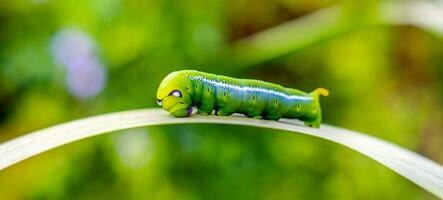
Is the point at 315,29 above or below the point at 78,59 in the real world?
above

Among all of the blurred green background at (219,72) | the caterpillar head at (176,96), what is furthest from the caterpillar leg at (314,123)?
the blurred green background at (219,72)

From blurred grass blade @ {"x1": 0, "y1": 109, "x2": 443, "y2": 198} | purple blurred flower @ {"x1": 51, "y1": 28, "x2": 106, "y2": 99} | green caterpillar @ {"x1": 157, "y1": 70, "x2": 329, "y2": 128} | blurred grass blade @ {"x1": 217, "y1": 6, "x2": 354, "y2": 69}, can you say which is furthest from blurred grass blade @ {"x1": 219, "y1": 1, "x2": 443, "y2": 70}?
blurred grass blade @ {"x1": 0, "y1": 109, "x2": 443, "y2": 198}

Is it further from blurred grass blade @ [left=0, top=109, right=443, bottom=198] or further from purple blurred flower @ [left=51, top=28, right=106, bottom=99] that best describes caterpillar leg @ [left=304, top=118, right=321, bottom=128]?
purple blurred flower @ [left=51, top=28, right=106, bottom=99]

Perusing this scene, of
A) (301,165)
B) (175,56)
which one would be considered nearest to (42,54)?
(175,56)

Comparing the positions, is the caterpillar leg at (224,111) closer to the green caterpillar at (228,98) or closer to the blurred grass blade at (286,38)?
the green caterpillar at (228,98)

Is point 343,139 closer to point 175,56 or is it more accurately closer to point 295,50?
point 175,56

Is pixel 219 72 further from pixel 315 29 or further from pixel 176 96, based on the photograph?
pixel 176 96

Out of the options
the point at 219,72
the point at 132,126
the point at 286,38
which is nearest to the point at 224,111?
the point at 132,126
